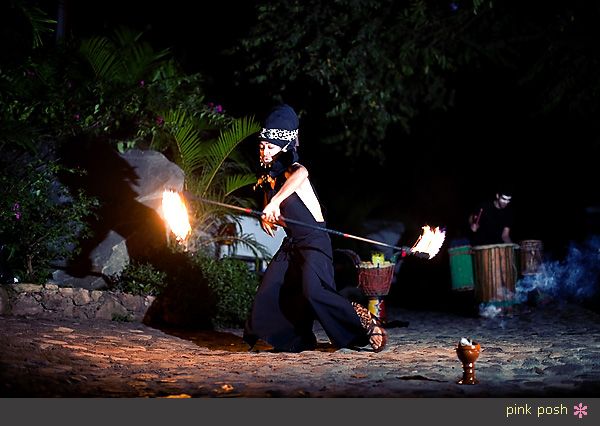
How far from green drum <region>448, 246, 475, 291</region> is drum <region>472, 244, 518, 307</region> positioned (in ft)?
0.51

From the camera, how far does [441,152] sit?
20.2 meters

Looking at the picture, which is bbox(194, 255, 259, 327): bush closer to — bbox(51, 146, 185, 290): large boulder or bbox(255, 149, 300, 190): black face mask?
bbox(51, 146, 185, 290): large boulder

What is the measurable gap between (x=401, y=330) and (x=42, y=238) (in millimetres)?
4861

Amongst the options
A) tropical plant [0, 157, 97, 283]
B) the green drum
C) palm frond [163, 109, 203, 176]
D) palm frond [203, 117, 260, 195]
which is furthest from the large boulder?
the green drum

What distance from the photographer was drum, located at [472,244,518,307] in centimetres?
1309

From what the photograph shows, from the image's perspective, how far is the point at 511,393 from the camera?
6.59m

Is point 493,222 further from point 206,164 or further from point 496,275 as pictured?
point 206,164

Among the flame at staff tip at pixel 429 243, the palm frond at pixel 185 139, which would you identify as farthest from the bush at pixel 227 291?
the flame at staff tip at pixel 429 243

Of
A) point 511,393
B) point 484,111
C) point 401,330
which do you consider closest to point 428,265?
point 484,111

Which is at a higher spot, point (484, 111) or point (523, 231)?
point (484, 111)

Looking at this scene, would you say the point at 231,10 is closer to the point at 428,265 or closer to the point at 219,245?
the point at 219,245

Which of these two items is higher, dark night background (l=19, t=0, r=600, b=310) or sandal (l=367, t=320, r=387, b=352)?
dark night background (l=19, t=0, r=600, b=310)
